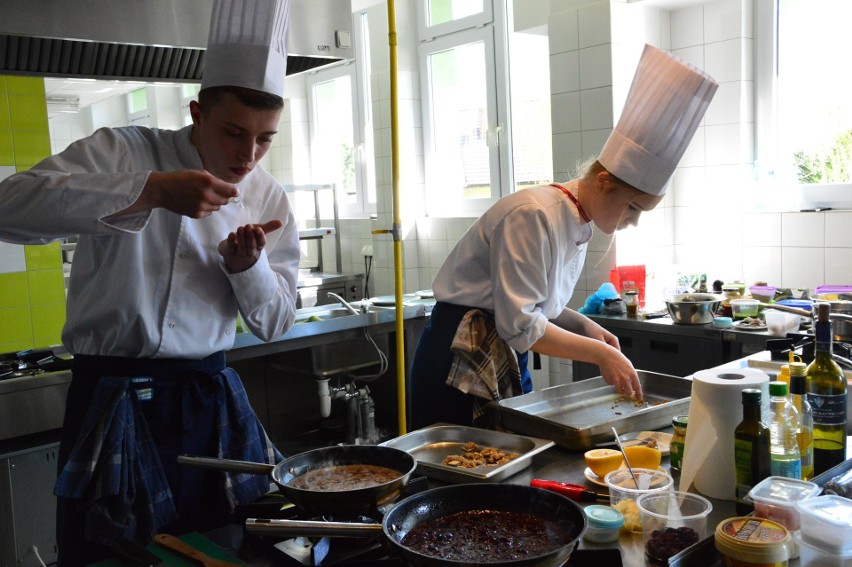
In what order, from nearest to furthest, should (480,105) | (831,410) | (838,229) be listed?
(831,410), (838,229), (480,105)

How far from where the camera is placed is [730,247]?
13.7 ft

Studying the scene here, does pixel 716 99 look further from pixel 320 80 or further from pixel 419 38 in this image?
pixel 320 80

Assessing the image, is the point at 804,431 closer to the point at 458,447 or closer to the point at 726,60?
the point at 458,447

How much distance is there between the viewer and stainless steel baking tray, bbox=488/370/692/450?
1.67 metres

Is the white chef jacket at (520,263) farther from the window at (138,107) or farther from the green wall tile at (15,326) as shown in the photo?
the window at (138,107)

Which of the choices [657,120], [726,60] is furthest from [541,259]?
[726,60]

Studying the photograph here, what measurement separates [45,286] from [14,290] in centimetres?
16

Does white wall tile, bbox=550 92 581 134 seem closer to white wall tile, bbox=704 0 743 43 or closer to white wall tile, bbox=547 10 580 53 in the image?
white wall tile, bbox=547 10 580 53

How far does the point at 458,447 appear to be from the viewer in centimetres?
174

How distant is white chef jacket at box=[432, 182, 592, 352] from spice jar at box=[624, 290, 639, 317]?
5.41 ft

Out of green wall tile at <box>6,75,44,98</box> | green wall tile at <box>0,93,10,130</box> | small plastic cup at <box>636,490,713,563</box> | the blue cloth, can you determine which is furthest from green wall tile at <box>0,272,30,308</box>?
small plastic cup at <box>636,490,713,563</box>

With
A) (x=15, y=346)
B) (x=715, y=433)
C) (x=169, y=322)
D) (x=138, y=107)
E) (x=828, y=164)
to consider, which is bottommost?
(x=15, y=346)

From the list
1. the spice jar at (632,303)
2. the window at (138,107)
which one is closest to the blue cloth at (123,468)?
the spice jar at (632,303)

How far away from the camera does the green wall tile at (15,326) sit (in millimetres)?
4199
